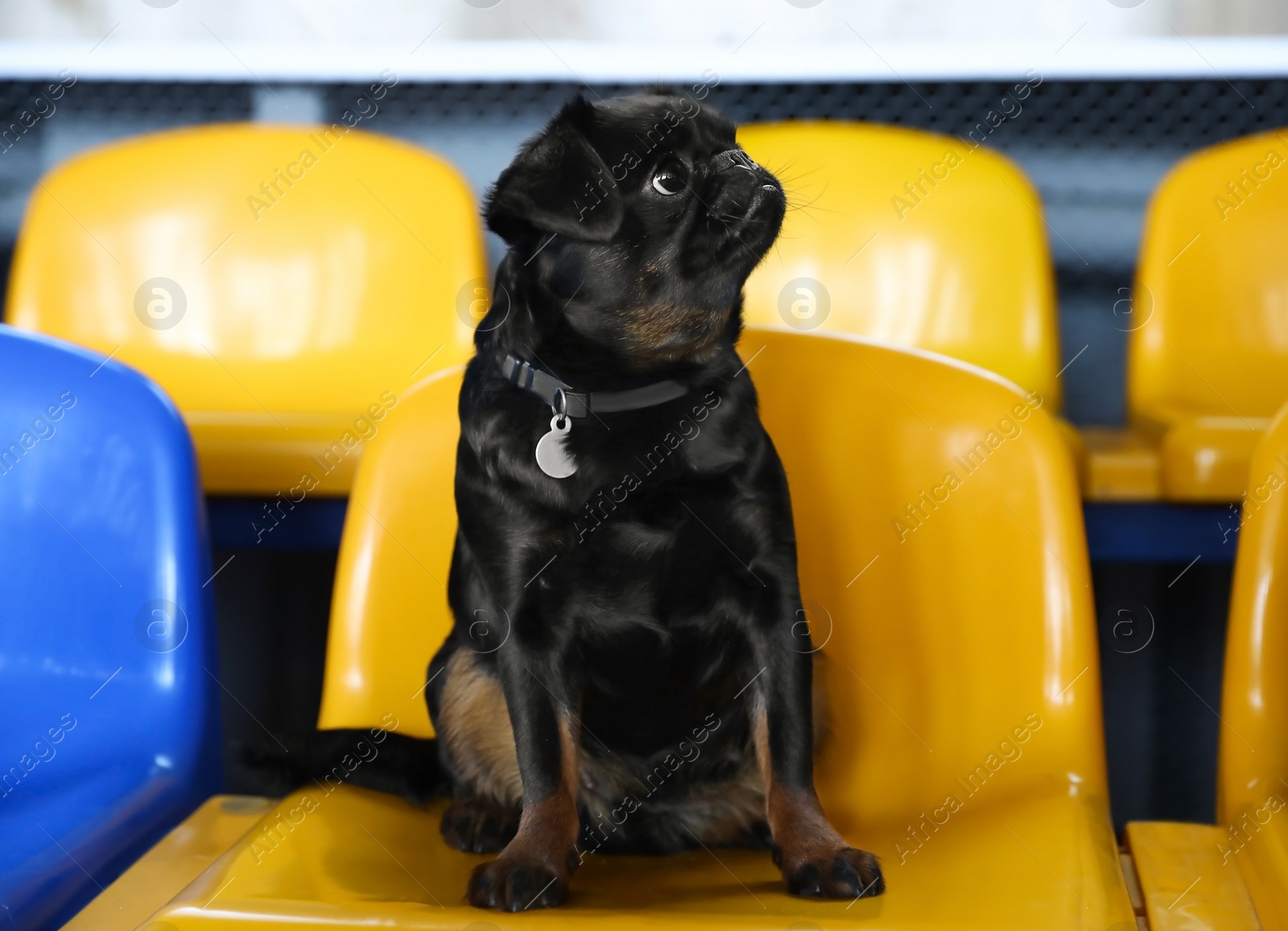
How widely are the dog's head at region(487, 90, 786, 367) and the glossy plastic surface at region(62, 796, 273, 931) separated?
0.46 m

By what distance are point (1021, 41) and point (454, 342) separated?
44.4 inches

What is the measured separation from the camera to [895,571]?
998 millimetres

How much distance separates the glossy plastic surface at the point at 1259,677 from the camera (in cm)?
82

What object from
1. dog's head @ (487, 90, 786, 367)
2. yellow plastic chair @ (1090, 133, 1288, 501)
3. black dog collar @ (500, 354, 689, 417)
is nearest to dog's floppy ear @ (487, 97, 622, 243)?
dog's head @ (487, 90, 786, 367)

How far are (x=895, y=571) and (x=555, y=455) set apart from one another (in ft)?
1.04

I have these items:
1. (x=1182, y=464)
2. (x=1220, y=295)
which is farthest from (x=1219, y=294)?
(x=1182, y=464)

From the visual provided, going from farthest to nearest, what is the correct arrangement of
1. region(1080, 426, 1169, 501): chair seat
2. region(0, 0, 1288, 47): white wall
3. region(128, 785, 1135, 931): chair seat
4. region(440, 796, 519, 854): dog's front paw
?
region(0, 0, 1288, 47): white wall < region(1080, 426, 1169, 501): chair seat < region(440, 796, 519, 854): dog's front paw < region(128, 785, 1135, 931): chair seat

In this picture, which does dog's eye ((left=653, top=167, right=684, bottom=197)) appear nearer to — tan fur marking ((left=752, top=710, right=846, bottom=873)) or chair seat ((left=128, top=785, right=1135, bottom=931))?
tan fur marking ((left=752, top=710, right=846, bottom=873))

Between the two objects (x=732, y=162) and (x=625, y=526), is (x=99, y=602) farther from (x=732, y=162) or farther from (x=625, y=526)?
(x=732, y=162)

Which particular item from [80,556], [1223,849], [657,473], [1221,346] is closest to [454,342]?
[80,556]

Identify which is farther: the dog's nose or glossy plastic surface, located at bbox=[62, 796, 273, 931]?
the dog's nose

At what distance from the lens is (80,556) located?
3.24 feet

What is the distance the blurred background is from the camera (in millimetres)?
1925

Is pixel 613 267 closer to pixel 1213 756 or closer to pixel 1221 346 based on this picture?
pixel 1221 346
